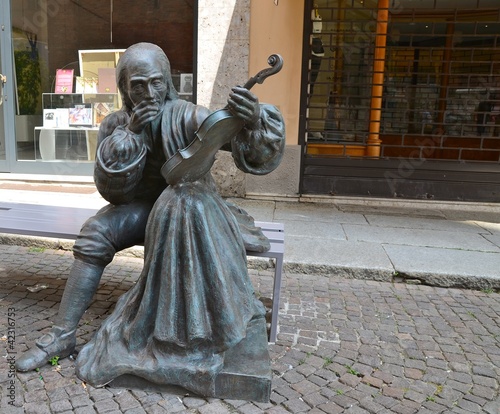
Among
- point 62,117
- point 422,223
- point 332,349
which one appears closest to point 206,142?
point 332,349

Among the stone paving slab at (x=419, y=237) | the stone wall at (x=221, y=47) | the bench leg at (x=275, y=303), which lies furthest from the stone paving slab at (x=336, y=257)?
the stone wall at (x=221, y=47)

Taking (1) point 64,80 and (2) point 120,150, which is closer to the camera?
(2) point 120,150

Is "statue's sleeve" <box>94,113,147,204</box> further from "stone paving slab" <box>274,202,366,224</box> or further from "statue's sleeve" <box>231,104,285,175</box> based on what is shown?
"stone paving slab" <box>274,202,366,224</box>

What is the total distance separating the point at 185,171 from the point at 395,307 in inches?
87.5

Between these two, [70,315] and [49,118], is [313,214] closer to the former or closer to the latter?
[70,315]

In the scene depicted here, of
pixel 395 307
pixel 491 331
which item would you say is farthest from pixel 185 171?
pixel 491 331

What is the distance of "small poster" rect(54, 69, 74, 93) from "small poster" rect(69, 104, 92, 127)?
0.99 ft

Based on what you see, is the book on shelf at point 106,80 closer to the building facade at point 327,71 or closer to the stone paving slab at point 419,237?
the building facade at point 327,71

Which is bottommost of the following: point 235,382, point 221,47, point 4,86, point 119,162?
point 235,382

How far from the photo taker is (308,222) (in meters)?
6.02

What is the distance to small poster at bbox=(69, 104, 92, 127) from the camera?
786 centimetres

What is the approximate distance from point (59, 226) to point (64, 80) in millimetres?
5111

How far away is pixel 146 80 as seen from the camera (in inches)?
101

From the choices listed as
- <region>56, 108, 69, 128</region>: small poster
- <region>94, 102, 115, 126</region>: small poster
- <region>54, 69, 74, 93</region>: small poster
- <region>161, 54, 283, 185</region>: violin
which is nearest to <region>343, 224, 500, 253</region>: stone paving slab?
<region>161, 54, 283, 185</region>: violin
